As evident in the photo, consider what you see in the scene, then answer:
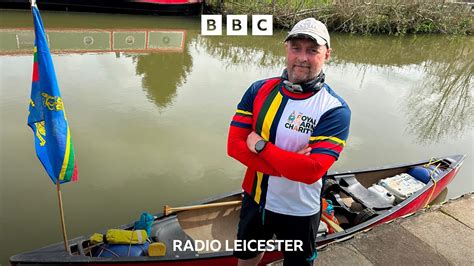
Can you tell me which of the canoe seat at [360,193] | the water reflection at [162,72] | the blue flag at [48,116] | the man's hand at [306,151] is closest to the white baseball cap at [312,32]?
the man's hand at [306,151]

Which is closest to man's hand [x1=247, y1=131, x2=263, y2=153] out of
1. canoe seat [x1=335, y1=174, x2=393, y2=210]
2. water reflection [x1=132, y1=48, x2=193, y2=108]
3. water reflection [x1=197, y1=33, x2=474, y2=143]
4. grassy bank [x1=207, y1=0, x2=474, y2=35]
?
canoe seat [x1=335, y1=174, x2=393, y2=210]

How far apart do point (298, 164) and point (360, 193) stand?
2.80 meters

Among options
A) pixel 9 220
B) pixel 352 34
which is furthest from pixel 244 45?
pixel 9 220

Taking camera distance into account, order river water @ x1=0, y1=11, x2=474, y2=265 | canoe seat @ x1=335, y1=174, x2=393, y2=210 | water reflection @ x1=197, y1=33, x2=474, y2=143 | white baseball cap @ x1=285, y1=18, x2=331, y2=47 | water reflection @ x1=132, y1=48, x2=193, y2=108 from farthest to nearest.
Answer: water reflection @ x1=197, y1=33, x2=474, y2=143
water reflection @ x1=132, y1=48, x2=193, y2=108
river water @ x1=0, y1=11, x2=474, y2=265
canoe seat @ x1=335, y1=174, x2=393, y2=210
white baseball cap @ x1=285, y1=18, x2=331, y2=47

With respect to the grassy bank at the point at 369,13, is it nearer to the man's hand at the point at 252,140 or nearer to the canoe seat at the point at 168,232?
the canoe seat at the point at 168,232

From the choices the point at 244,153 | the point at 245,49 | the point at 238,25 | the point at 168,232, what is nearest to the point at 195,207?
the point at 168,232

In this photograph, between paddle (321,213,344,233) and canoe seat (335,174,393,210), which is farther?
canoe seat (335,174,393,210)

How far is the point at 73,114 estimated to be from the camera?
6.26 metres

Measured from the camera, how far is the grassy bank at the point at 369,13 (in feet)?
47.8

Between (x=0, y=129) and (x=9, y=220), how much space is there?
2.18 metres

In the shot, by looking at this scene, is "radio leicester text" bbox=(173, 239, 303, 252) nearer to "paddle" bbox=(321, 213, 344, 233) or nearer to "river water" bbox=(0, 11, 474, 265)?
"paddle" bbox=(321, 213, 344, 233)

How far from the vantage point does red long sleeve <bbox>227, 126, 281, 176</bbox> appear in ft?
6.61

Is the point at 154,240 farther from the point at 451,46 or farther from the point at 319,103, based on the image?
the point at 451,46

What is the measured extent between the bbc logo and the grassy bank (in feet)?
1.15
